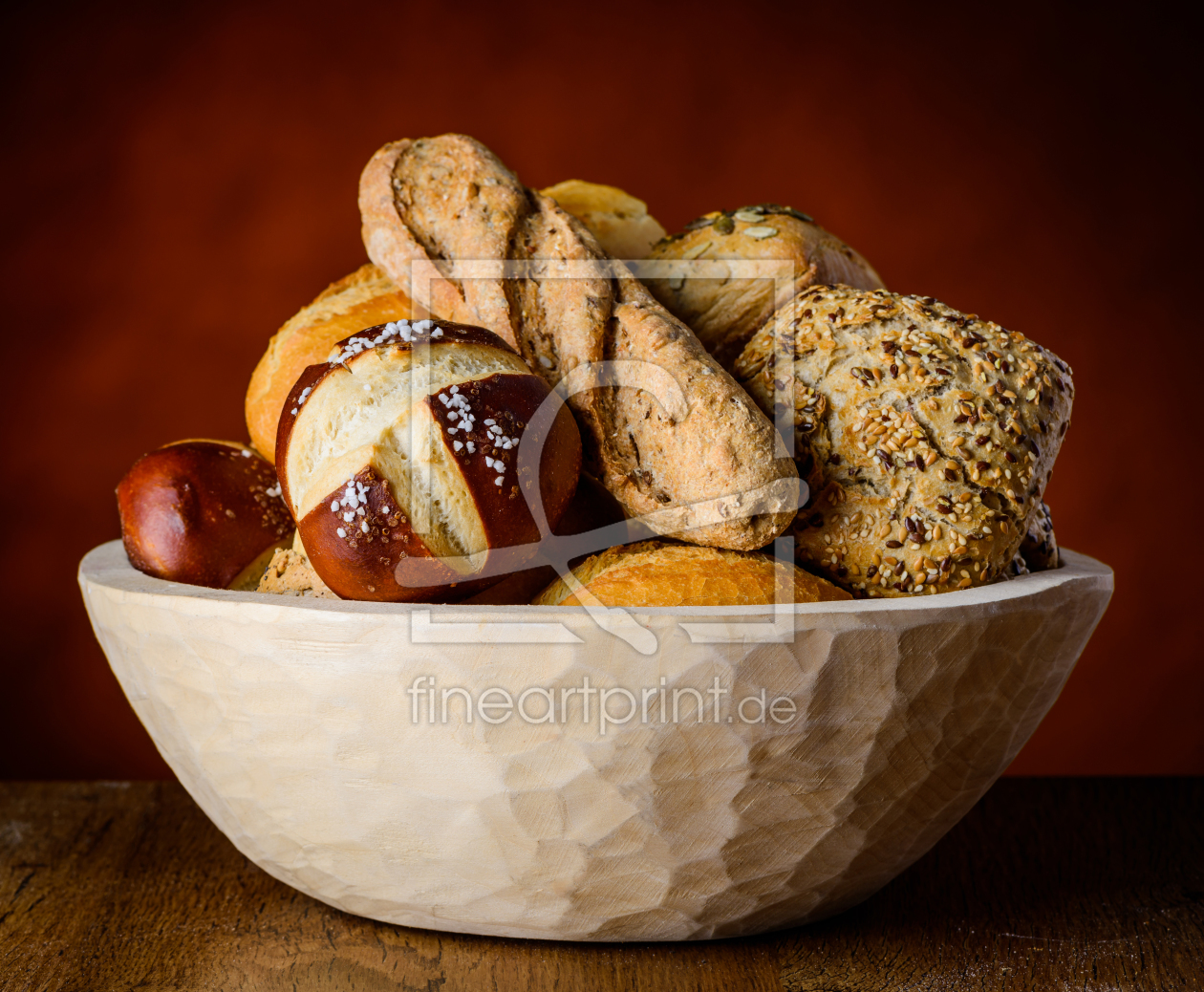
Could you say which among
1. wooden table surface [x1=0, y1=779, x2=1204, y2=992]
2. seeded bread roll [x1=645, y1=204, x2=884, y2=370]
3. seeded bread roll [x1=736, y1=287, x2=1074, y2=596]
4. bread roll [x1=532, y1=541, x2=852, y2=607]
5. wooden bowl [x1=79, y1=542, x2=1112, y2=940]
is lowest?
wooden table surface [x1=0, y1=779, x2=1204, y2=992]

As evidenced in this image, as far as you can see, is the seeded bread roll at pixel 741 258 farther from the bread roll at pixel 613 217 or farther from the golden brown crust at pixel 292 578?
the golden brown crust at pixel 292 578

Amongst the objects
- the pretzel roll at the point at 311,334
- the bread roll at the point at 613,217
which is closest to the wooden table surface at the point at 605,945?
the pretzel roll at the point at 311,334

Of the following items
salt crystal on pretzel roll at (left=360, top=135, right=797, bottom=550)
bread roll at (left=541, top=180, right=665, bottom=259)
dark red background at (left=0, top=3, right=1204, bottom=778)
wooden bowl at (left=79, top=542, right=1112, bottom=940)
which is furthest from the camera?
dark red background at (left=0, top=3, right=1204, bottom=778)

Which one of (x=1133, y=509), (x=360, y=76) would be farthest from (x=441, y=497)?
(x=1133, y=509)

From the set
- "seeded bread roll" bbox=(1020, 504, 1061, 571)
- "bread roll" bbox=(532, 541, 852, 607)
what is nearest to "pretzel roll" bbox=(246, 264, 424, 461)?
"bread roll" bbox=(532, 541, 852, 607)

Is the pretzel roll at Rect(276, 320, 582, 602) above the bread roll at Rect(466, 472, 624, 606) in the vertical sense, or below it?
above

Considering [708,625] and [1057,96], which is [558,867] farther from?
[1057,96]

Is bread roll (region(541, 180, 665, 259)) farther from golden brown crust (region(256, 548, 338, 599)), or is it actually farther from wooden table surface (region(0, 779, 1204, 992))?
wooden table surface (region(0, 779, 1204, 992))
